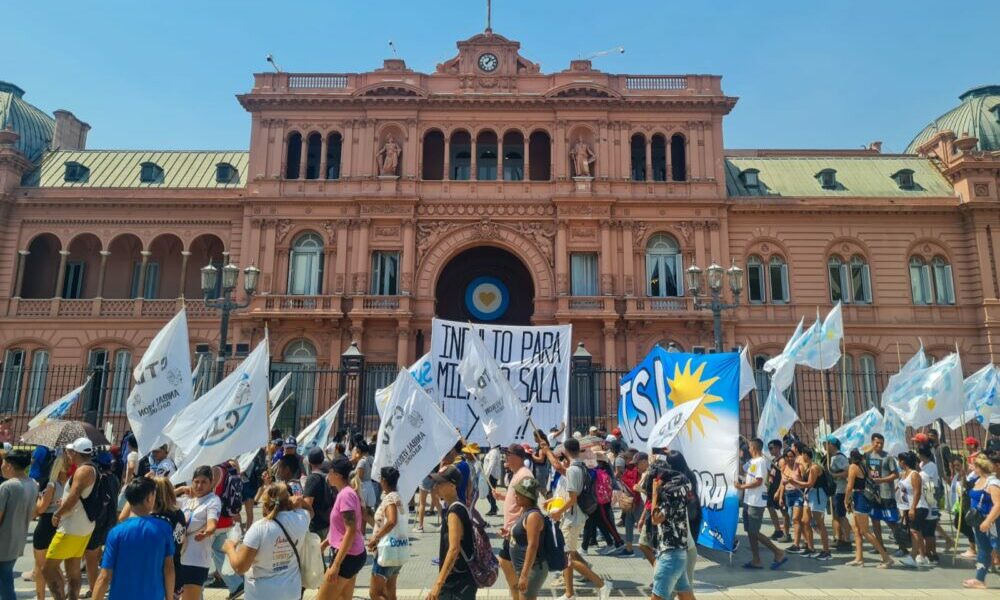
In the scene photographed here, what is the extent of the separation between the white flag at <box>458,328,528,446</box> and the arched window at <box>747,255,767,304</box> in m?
24.3

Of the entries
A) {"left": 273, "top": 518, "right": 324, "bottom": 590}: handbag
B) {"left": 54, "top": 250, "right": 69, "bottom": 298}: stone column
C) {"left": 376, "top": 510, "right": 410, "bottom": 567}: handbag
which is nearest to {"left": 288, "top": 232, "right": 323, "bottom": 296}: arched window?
{"left": 54, "top": 250, "right": 69, "bottom": 298}: stone column

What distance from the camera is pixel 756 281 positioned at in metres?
32.3

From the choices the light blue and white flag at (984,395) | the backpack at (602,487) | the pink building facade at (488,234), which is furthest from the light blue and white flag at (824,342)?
the pink building facade at (488,234)

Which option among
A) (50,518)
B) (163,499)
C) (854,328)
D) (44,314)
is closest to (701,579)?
(163,499)

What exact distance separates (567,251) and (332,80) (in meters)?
15.5

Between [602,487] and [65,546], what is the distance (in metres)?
8.13

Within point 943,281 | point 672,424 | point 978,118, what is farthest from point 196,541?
point 978,118

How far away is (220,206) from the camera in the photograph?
33.1 meters

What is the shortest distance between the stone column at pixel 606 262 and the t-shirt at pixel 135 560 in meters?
26.2

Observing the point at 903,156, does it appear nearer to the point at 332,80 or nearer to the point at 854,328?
the point at 854,328

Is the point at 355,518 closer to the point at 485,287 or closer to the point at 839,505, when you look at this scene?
the point at 839,505

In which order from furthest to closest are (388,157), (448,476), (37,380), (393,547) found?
(388,157) < (37,380) < (393,547) < (448,476)

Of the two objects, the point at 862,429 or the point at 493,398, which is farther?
the point at 862,429

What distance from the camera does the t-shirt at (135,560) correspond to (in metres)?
5.43
